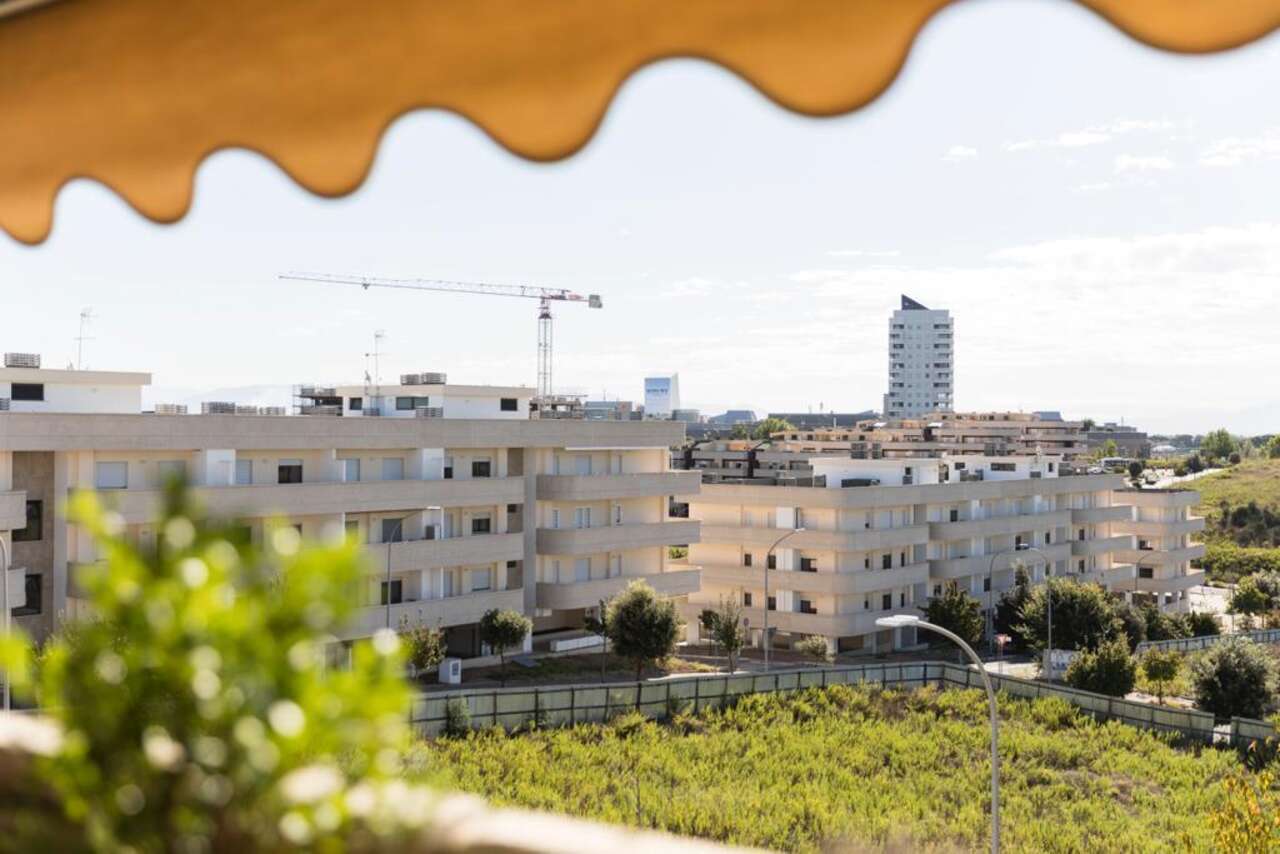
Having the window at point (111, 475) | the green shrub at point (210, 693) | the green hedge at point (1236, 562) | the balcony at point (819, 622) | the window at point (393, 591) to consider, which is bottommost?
the green hedge at point (1236, 562)

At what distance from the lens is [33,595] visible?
2156 cm

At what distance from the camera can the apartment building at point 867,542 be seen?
3225cm

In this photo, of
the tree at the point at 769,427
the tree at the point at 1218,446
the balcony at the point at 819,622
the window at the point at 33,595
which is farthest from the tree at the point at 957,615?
the tree at the point at 769,427

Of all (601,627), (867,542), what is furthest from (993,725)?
(867,542)

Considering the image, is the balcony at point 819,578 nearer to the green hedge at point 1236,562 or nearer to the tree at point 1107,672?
the tree at point 1107,672

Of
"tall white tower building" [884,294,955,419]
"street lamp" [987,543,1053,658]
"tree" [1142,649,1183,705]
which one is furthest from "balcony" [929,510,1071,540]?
"tall white tower building" [884,294,955,419]

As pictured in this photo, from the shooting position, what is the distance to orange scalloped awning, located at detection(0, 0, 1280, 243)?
1994mm

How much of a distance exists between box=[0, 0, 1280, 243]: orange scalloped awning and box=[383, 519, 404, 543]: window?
22810 mm

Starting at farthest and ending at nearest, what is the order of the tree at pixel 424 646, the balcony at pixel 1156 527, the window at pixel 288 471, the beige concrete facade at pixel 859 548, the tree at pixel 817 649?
1. the balcony at pixel 1156 527
2. the beige concrete facade at pixel 859 548
3. the tree at pixel 817 649
4. the window at pixel 288 471
5. the tree at pixel 424 646

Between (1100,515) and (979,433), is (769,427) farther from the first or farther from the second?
(1100,515)

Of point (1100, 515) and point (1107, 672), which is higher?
point (1100, 515)

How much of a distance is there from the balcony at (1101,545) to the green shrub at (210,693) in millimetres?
43203

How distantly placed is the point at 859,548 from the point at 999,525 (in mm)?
7327

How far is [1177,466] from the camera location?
91688 mm
